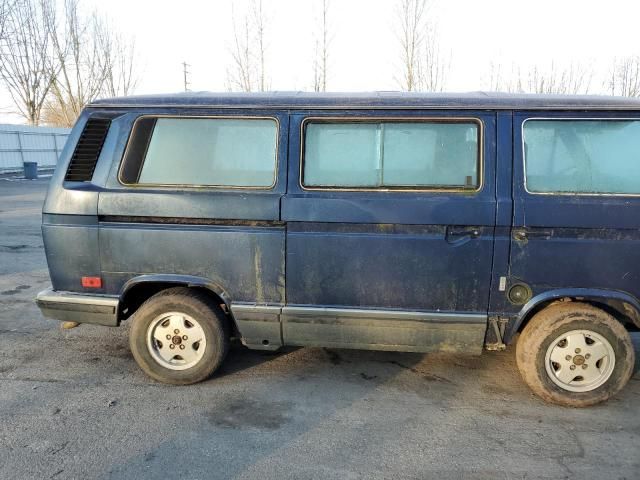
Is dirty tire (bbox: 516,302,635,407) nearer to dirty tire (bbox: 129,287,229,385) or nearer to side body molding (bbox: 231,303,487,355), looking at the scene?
side body molding (bbox: 231,303,487,355)

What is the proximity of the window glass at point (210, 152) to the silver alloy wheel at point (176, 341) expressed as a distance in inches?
41.8

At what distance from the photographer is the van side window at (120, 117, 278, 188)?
3393mm

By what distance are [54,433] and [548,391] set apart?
337 centimetres

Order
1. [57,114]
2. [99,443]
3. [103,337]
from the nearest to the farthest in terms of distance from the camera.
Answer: [99,443] < [103,337] < [57,114]

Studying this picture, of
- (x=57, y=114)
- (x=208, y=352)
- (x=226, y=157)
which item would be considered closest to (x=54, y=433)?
(x=208, y=352)

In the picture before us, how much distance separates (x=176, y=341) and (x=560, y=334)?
2828mm

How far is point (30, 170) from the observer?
21844 millimetres

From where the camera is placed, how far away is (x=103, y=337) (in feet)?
14.6

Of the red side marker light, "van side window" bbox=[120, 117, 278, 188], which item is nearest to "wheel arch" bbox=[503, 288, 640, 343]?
"van side window" bbox=[120, 117, 278, 188]

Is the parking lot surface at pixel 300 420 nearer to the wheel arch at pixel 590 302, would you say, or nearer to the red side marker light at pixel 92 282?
the wheel arch at pixel 590 302

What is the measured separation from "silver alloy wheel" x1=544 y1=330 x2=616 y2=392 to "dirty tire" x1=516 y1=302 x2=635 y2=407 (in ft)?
0.09

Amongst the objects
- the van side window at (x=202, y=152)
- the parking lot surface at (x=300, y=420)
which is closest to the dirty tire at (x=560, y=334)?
the parking lot surface at (x=300, y=420)

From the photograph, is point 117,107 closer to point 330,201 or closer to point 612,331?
point 330,201

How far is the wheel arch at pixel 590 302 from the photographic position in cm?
315
